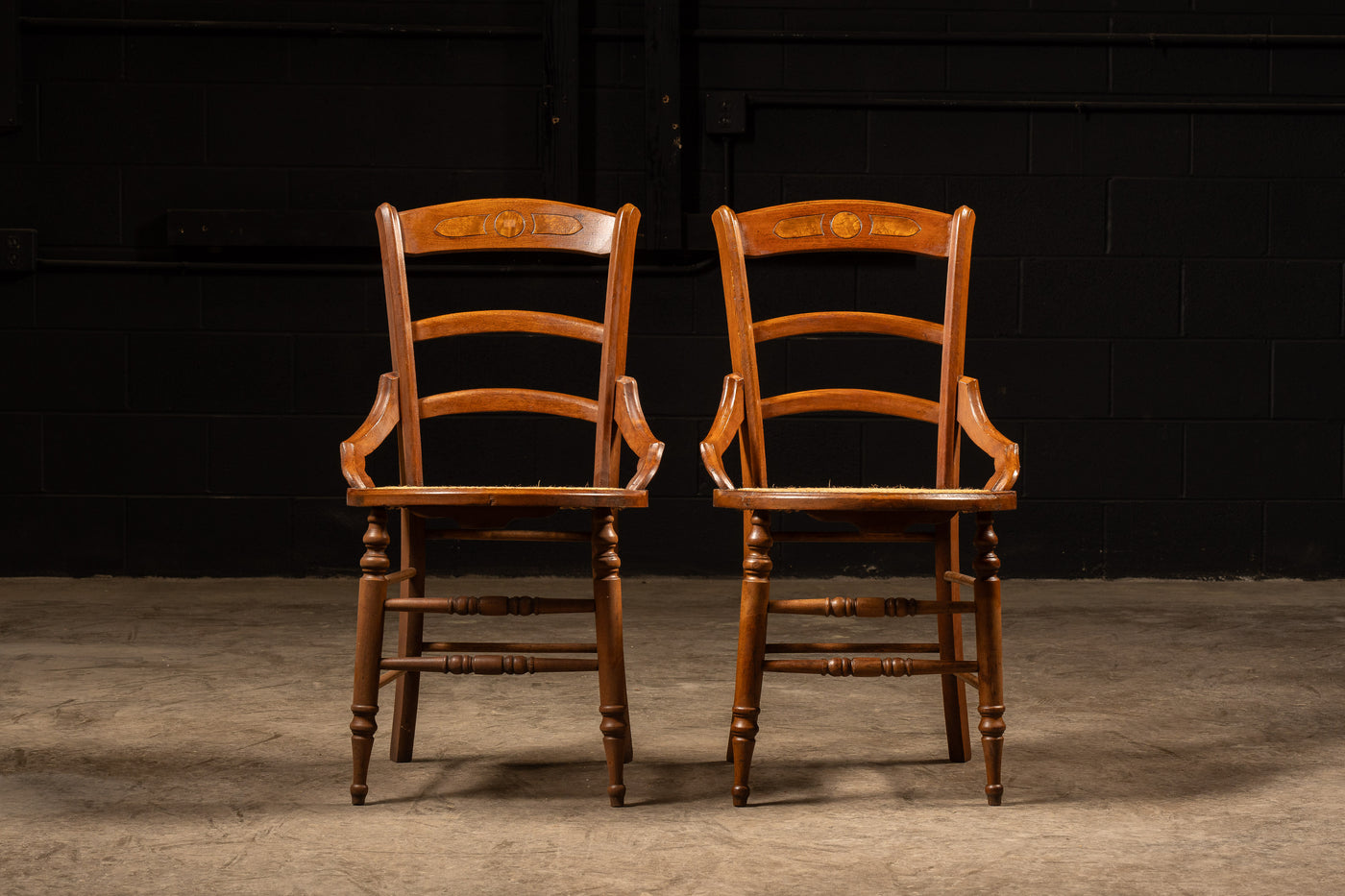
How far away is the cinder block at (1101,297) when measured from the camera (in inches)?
167

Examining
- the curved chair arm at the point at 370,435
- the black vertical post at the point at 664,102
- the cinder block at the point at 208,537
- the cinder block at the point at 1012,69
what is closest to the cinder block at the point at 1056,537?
the cinder block at the point at 1012,69

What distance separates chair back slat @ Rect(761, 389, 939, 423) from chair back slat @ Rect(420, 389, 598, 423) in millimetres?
291

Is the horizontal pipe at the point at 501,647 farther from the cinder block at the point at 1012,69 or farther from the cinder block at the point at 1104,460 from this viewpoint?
the cinder block at the point at 1012,69

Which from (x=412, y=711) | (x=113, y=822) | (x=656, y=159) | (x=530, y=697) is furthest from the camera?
(x=656, y=159)

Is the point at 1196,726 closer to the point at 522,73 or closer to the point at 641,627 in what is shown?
the point at 641,627

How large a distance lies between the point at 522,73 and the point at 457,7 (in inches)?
12.1

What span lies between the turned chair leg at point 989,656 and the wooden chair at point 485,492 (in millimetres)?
460

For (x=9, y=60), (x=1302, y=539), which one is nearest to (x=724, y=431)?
(x=1302, y=539)

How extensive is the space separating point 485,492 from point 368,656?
0.28 meters

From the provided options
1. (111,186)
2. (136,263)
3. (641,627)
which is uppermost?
(111,186)

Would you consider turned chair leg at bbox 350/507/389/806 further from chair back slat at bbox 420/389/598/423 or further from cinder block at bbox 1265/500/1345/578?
cinder block at bbox 1265/500/1345/578

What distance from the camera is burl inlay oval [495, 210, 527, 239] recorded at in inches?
79.8

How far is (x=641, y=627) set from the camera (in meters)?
3.26

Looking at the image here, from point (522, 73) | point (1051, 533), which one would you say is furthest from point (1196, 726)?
point (522, 73)
